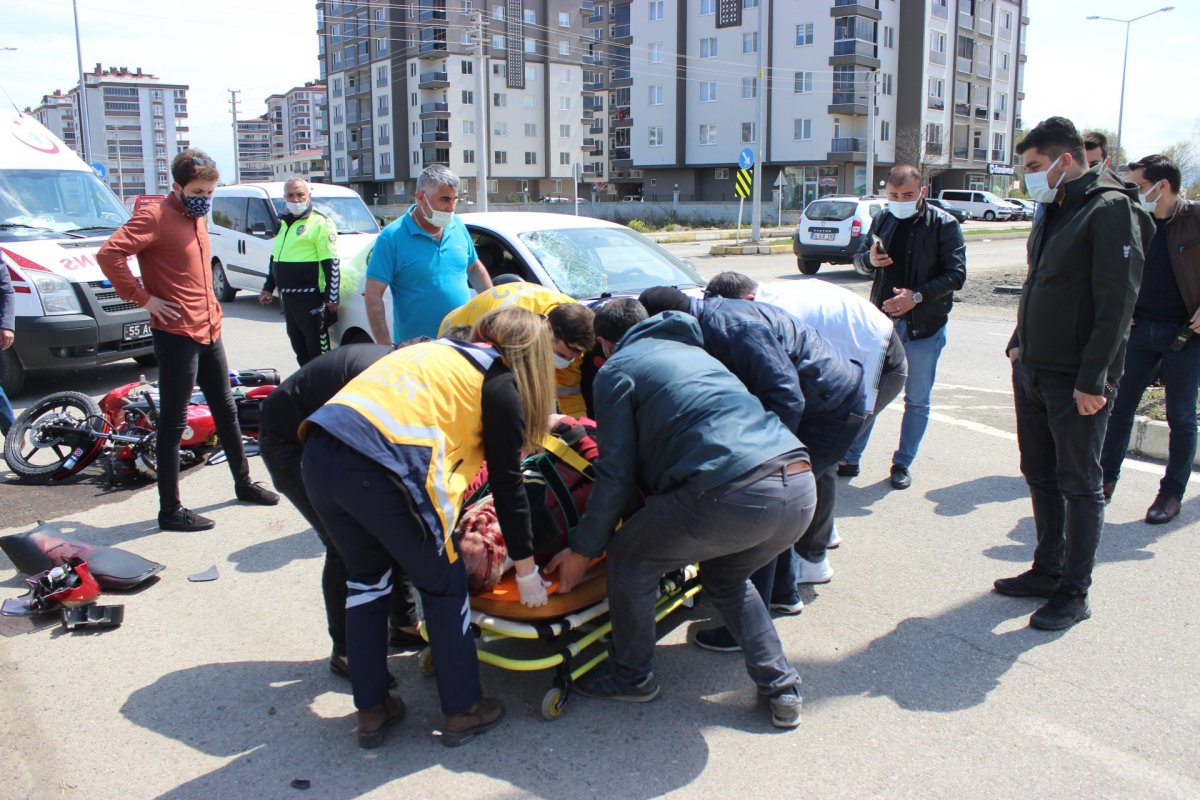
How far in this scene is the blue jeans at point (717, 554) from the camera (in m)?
2.96

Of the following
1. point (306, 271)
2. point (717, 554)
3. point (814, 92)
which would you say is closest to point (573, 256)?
point (306, 271)

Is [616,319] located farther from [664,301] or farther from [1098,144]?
[1098,144]

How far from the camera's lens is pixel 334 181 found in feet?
296

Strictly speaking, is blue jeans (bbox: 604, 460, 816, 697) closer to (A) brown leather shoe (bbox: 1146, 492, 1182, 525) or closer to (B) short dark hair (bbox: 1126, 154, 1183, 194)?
(A) brown leather shoe (bbox: 1146, 492, 1182, 525)

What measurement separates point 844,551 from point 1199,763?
203cm

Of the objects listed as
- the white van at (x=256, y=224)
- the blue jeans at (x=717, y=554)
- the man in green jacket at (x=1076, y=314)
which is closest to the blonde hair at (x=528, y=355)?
the blue jeans at (x=717, y=554)

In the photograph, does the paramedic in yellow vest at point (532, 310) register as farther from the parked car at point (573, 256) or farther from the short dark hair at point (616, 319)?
the parked car at point (573, 256)

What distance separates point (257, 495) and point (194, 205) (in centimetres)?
176

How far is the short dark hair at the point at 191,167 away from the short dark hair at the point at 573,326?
2.79 metres

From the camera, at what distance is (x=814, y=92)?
61.6 m

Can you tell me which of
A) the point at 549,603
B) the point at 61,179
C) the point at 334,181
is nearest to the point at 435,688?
the point at 549,603

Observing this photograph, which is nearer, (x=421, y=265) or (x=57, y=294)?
(x=421, y=265)

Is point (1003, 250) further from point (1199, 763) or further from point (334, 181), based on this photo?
point (334, 181)

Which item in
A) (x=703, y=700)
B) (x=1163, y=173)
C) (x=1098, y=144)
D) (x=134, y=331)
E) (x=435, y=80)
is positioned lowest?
(x=703, y=700)
